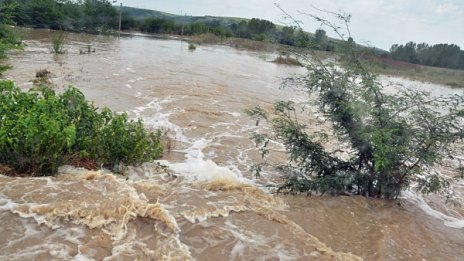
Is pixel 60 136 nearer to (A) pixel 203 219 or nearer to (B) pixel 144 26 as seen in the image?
(A) pixel 203 219

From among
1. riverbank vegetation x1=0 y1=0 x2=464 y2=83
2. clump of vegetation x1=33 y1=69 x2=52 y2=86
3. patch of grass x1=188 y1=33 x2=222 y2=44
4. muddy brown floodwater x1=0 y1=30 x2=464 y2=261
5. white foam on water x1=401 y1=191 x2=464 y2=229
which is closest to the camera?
muddy brown floodwater x1=0 y1=30 x2=464 y2=261

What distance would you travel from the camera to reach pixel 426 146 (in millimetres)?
5242

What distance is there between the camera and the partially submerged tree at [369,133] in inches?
206

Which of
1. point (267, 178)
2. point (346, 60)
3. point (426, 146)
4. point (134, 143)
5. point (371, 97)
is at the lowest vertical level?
point (267, 178)

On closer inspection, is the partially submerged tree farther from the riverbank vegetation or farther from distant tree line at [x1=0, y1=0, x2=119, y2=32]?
distant tree line at [x1=0, y1=0, x2=119, y2=32]

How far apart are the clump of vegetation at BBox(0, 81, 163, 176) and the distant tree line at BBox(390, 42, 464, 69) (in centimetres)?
3571

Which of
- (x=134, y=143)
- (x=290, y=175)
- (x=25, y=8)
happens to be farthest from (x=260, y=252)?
(x=25, y=8)

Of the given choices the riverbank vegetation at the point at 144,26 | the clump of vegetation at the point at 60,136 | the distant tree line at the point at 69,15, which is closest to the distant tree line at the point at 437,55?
the riverbank vegetation at the point at 144,26

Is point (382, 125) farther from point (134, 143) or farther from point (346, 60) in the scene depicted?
point (134, 143)

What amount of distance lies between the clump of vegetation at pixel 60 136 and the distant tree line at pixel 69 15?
A: 3090 cm

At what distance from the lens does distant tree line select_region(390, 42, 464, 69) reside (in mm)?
36750

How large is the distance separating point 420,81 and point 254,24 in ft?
115

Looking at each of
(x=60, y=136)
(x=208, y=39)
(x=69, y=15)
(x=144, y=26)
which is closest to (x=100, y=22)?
(x=69, y=15)

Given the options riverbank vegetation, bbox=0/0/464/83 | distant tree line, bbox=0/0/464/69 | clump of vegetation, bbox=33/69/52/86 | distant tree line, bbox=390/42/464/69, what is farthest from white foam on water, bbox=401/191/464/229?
distant tree line, bbox=390/42/464/69
